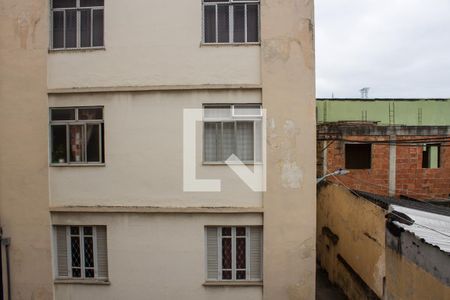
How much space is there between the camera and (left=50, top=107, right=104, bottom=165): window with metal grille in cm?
731

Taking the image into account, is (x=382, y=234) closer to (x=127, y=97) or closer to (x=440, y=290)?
(x=440, y=290)

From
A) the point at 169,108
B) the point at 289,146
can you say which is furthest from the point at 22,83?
the point at 289,146

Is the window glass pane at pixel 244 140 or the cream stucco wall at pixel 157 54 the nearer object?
the cream stucco wall at pixel 157 54

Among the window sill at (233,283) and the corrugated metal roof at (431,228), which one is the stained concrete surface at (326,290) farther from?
the corrugated metal roof at (431,228)

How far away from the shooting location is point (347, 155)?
48.9 feet

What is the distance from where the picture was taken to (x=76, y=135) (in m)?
7.43

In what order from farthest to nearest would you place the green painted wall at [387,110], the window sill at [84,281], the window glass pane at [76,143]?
1. the green painted wall at [387,110]
2. the window glass pane at [76,143]
3. the window sill at [84,281]

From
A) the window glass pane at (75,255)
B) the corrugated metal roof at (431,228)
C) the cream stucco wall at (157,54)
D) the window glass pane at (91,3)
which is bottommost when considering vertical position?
the window glass pane at (75,255)

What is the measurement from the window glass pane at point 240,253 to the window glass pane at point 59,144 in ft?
14.2

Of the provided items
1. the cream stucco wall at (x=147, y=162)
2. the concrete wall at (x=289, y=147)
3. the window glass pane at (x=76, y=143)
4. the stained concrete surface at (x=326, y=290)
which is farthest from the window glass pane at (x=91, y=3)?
the stained concrete surface at (x=326, y=290)

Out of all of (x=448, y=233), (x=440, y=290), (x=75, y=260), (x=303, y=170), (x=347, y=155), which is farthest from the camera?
(x=347, y=155)

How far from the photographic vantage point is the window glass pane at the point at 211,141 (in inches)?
282

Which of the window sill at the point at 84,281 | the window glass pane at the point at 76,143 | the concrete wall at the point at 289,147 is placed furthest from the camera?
the window glass pane at the point at 76,143

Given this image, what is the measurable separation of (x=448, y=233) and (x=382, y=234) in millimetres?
1414
